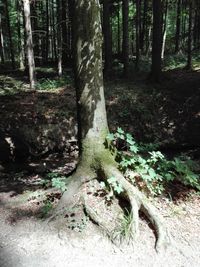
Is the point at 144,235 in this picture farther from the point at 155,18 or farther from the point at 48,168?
the point at 155,18

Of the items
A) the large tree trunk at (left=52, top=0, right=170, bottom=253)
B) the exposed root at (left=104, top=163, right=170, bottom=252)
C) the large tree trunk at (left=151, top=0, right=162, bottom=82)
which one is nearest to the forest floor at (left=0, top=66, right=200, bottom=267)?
the exposed root at (left=104, top=163, right=170, bottom=252)

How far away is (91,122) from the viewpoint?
241 inches

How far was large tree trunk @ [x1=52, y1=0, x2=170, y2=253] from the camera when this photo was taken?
567cm

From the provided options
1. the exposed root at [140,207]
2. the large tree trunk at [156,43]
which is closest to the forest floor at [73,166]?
the exposed root at [140,207]

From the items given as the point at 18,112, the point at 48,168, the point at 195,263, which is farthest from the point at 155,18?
the point at 195,263

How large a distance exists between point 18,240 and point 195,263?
9.34 feet

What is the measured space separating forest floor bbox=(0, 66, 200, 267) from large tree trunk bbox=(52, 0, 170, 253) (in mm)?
398

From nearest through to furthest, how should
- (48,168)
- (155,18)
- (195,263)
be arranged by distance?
(195,263)
(48,168)
(155,18)

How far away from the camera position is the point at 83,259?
4688 millimetres

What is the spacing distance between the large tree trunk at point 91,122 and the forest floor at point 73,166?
40 cm

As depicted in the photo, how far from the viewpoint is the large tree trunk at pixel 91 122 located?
18.6 ft

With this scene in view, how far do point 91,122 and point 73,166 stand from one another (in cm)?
333

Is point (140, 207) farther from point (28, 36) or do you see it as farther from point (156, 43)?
point (28, 36)

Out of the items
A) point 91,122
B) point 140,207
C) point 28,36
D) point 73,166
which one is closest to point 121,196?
point 140,207
